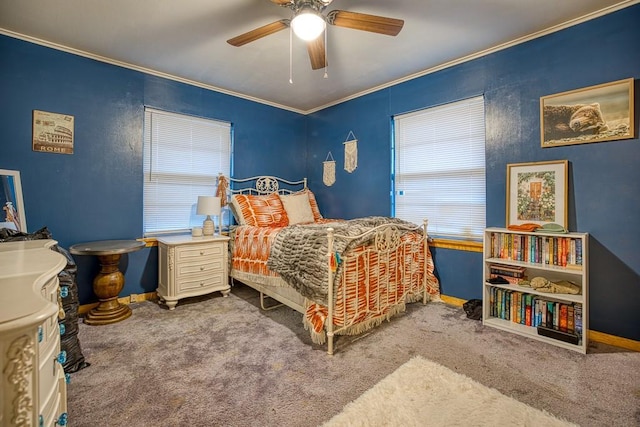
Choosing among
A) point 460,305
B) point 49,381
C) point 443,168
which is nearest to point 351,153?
point 443,168

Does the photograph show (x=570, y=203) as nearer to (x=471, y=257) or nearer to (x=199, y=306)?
(x=471, y=257)

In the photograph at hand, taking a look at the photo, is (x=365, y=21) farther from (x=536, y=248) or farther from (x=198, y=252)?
(x=198, y=252)

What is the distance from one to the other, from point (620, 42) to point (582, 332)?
7.06 feet

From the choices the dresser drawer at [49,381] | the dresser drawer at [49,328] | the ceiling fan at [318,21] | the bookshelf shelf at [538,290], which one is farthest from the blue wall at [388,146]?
the dresser drawer at [49,381]

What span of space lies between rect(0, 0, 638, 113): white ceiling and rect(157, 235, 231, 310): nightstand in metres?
1.85

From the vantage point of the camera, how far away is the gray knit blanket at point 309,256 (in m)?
2.11

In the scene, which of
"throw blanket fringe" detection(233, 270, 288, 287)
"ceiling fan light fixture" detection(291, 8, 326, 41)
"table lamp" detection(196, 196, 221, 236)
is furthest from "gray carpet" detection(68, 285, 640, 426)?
"ceiling fan light fixture" detection(291, 8, 326, 41)

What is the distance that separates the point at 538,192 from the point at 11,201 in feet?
14.5

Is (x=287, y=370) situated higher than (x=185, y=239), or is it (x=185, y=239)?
(x=185, y=239)

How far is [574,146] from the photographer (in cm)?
237

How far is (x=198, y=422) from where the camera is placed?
144 centimetres

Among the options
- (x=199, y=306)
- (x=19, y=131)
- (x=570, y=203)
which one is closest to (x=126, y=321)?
(x=199, y=306)

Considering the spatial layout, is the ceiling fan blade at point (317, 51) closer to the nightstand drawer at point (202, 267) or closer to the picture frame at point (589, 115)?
the picture frame at point (589, 115)

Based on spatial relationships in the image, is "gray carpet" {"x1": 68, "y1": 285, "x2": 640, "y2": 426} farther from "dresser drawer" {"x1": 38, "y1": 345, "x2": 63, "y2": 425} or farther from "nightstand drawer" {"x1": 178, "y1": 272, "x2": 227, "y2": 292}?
"dresser drawer" {"x1": 38, "y1": 345, "x2": 63, "y2": 425}
